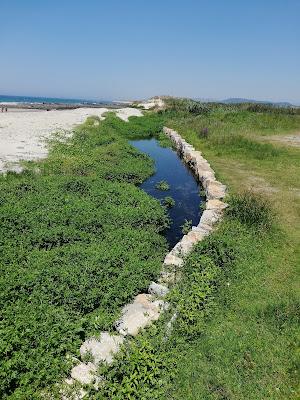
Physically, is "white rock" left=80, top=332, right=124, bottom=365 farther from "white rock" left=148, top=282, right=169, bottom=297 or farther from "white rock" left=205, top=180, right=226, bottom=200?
"white rock" left=205, top=180, right=226, bottom=200

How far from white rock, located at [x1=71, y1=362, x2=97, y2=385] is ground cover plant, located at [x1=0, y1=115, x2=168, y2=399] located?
7.0 inches

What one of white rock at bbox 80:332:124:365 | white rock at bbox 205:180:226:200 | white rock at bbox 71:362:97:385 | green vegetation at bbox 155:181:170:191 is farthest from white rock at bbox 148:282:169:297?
green vegetation at bbox 155:181:170:191

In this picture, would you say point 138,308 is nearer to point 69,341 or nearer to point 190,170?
point 69,341

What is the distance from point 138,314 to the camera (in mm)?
7359

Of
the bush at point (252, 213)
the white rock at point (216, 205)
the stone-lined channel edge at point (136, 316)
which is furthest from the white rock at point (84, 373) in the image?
the white rock at point (216, 205)

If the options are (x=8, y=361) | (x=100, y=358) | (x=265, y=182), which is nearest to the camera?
(x=8, y=361)

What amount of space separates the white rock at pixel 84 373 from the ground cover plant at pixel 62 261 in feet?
0.58

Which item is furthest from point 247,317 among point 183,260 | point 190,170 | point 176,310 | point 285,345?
point 190,170

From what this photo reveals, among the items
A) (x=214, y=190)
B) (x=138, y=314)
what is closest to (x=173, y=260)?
(x=138, y=314)

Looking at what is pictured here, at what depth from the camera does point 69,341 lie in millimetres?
6473

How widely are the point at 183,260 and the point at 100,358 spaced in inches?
149

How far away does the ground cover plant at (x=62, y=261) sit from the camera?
603 centimetres

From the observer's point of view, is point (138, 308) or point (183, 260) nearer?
point (138, 308)

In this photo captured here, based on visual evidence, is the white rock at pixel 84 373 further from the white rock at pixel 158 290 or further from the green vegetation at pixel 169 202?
the green vegetation at pixel 169 202
